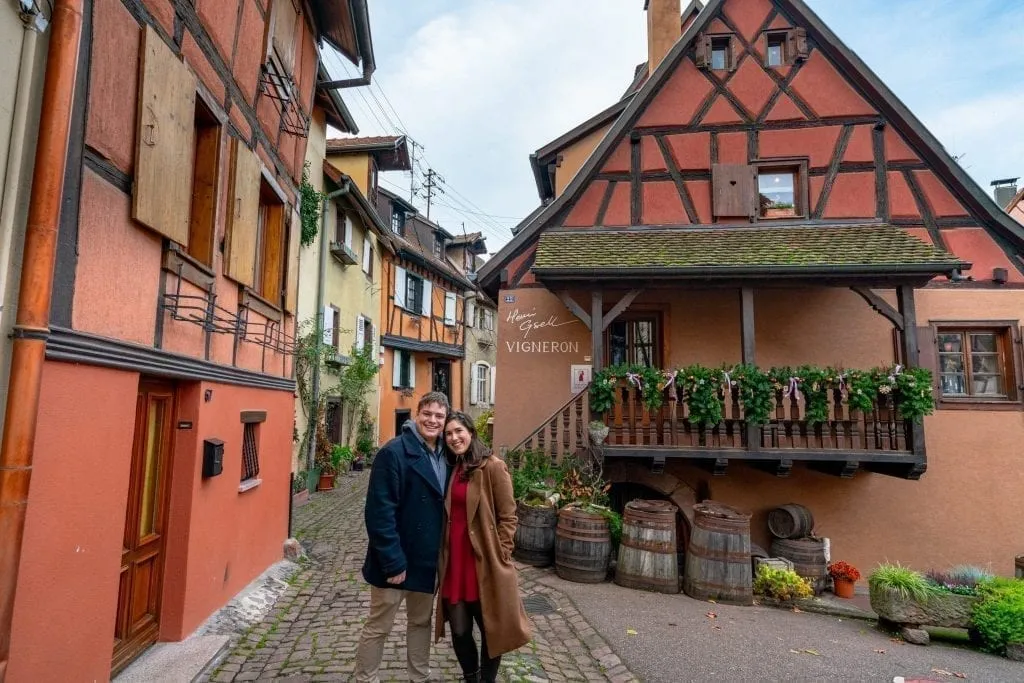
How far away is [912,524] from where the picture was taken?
8984 mm

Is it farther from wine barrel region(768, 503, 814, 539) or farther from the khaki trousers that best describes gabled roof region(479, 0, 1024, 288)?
the khaki trousers

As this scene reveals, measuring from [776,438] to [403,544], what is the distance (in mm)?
6419

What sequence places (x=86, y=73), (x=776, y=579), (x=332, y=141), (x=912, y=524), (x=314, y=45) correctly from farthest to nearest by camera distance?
(x=332, y=141)
(x=912, y=524)
(x=314, y=45)
(x=776, y=579)
(x=86, y=73)

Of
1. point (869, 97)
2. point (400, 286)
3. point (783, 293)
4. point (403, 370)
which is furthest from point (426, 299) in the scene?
point (869, 97)

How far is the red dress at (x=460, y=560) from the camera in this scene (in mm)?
3363

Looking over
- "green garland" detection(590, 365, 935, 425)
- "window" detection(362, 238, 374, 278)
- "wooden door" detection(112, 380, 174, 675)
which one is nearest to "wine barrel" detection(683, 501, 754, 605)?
"green garland" detection(590, 365, 935, 425)

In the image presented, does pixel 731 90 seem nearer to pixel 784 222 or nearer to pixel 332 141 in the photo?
pixel 784 222

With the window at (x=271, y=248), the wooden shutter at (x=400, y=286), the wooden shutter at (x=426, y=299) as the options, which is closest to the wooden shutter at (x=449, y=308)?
the wooden shutter at (x=426, y=299)

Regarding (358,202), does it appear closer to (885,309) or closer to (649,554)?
(649,554)

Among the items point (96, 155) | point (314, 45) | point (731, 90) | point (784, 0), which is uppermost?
point (784, 0)

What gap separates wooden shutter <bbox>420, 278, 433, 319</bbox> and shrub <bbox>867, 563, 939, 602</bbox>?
1650cm

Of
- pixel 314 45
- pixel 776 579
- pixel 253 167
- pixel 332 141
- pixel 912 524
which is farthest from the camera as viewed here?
pixel 332 141

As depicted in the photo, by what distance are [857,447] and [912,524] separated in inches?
85.3

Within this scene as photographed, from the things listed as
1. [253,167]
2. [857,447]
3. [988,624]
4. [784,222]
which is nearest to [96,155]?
[253,167]
